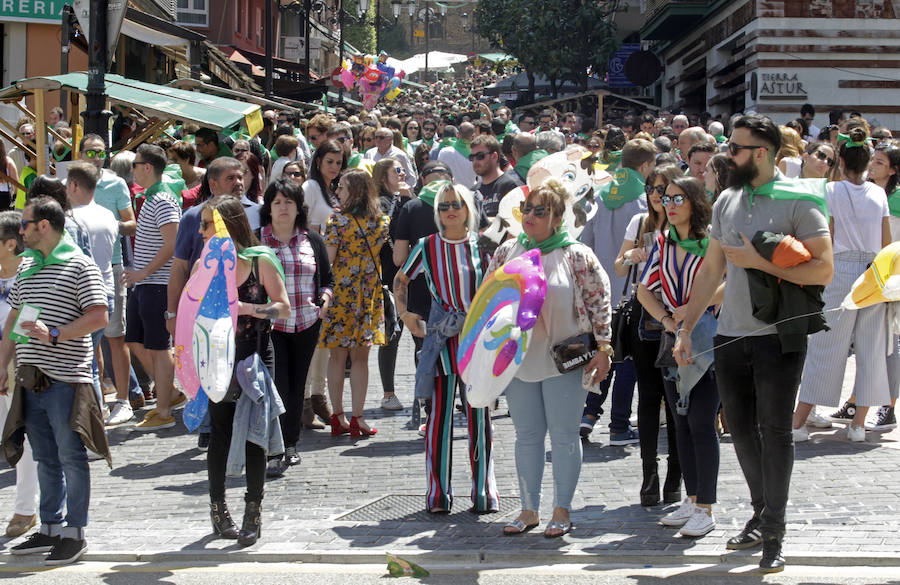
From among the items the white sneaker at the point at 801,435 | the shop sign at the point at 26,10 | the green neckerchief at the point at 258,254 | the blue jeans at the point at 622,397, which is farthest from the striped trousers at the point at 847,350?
the shop sign at the point at 26,10

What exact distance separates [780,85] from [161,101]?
15.6 meters

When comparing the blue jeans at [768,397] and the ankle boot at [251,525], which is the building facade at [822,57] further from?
the ankle boot at [251,525]

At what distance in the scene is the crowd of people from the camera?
5621 millimetres

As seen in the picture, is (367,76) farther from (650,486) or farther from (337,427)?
(650,486)

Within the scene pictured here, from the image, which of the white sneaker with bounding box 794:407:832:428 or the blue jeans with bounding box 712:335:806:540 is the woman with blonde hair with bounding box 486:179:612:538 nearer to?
the blue jeans with bounding box 712:335:806:540

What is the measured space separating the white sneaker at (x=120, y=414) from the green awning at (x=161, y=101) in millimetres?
4201

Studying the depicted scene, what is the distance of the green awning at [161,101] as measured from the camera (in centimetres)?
1284

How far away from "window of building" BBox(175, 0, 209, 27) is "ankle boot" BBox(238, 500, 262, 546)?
144 ft

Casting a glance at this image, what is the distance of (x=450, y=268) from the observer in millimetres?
6957

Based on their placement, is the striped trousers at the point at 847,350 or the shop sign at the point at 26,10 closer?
the striped trousers at the point at 847,350

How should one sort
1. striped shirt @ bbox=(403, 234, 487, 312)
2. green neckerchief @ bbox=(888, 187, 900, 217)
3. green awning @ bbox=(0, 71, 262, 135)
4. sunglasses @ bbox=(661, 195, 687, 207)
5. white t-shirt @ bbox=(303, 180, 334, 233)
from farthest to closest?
green awning @ bbox=(0, 71, 262, 135)
white t-shirt @ bbox=(303, 180, 334, 233)
green neckerchief @ bbox=(888, 187, 900, 217)
striped shirt @ bbox=(403, 234, 487, 312)
sunglasses @ bbox=(661, 195, 687, 207)

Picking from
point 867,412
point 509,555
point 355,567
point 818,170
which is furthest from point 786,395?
point 818,170

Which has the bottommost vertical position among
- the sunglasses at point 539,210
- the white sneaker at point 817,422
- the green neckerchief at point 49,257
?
the white sneaker at point 817,422

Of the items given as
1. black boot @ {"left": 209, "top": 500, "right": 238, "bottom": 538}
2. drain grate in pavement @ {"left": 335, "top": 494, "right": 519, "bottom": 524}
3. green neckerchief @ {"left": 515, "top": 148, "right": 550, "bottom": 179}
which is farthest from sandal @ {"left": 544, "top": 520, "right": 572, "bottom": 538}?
green neckerchief @ {"left": 515, "top": 148, "right": 550, "bottom": 179}
